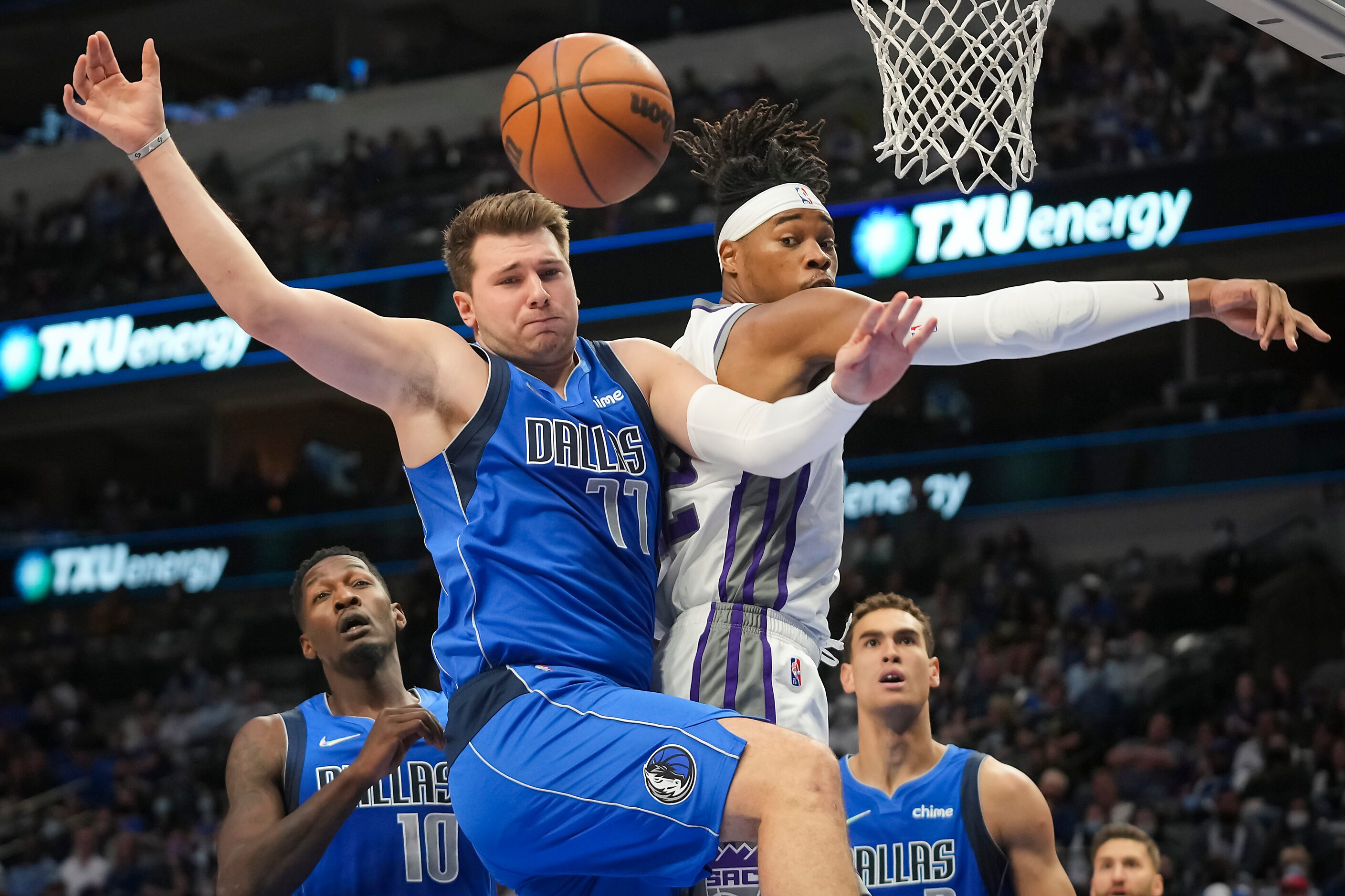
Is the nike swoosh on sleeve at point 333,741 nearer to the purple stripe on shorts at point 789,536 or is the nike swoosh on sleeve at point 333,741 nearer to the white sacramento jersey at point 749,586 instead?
the white sacramento jersey at point 749,586

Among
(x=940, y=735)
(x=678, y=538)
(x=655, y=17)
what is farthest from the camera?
(x=655, y=17)

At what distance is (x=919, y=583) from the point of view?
45.6ft

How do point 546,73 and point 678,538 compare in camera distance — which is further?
point 546,73

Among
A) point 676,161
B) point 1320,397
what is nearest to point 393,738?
point 1320,397

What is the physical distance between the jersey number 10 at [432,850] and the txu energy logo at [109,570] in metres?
13.0

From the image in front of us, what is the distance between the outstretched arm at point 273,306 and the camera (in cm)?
306

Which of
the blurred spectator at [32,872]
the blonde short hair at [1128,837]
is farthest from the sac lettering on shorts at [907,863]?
the blurred spectator at [32,872]

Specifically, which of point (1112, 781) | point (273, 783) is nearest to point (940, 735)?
point (1112, 781)

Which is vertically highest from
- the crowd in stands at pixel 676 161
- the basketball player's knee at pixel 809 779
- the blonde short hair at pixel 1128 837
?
the crowd in stands at pixel 676 161

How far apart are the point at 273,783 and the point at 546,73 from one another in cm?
239

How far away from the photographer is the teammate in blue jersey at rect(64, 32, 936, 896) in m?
2.81

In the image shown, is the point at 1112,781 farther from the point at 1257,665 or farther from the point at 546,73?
the point at 546,73

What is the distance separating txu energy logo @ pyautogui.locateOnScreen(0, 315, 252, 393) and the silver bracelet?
44.7 feet

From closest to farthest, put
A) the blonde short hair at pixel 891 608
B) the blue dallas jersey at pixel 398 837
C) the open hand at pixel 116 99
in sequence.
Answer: the open hand at pixel 116 99 → the blue dallas jersey at pixel 398 837 → the blonde short hair at pixel 891 608
